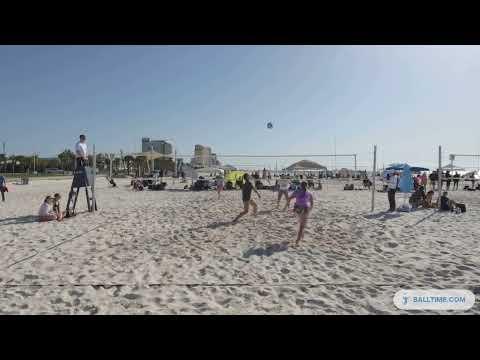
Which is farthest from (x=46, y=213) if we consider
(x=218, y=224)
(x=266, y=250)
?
(x=266, y=250)

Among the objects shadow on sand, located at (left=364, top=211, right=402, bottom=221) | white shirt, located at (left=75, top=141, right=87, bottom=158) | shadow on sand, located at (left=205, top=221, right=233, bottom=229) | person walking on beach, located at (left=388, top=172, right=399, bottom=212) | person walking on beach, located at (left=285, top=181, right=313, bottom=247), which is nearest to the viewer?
person walking on beach, located at (left=285, top=181, right=313, bottom=247)

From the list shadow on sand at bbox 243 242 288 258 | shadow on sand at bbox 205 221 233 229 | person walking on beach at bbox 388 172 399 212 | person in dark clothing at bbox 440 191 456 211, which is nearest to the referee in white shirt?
shadow on sand at bbox 205 221 233 229

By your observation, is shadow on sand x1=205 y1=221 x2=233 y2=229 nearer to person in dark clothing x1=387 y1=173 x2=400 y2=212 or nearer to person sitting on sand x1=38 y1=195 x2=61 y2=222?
person sitting on sand x1=38 y1=195 x2=61 y2=222

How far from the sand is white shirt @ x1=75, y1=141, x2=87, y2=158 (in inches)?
69.7

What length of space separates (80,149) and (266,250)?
543 centimetres

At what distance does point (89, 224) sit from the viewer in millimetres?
6293

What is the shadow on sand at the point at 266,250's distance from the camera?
4441 millimetres

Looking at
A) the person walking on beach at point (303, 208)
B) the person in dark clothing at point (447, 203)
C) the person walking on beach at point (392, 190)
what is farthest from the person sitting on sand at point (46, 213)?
the person in dark clothing at point (447, 203)

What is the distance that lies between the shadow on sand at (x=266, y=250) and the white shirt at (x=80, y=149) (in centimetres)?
517

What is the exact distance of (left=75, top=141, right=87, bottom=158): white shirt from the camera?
22.8 feet

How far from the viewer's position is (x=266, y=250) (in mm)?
4613
